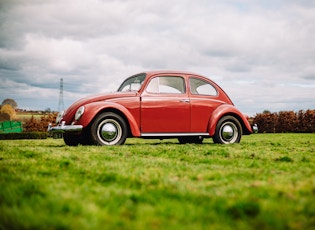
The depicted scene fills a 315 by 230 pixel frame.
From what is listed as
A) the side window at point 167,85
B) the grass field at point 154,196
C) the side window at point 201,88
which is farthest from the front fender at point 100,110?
the grass field at point 154,196

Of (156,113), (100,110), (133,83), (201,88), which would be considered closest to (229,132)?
(201,88)

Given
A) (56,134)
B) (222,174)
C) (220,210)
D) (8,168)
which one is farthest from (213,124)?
(220,210)

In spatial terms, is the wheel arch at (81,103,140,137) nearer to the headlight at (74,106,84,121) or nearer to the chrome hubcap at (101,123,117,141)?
the headlight at (74,106,84,121)

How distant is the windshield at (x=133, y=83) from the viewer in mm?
8742

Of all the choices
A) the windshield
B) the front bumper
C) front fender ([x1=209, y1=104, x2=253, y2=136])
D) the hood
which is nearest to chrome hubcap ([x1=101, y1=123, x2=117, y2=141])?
the front bumper

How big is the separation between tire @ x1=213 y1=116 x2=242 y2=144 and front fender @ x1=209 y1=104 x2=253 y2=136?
145mm

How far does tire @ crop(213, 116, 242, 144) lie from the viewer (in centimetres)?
909

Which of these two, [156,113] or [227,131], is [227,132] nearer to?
[227,131]

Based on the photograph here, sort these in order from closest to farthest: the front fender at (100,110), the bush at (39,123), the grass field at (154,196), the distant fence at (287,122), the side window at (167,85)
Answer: the grass field at (154,196), the front fender at (100,110), the side window at (167,85), the bush at (39,123), the distant fence at (287,122)

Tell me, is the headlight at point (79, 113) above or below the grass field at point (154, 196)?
above

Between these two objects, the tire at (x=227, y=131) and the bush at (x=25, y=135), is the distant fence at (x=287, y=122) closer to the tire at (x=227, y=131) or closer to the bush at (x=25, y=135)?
the bush at (x=25, y=135)

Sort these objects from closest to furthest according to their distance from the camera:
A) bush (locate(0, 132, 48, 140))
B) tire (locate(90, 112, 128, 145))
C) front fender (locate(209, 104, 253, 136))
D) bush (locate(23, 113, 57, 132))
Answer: tire (locate(90, 112, 128, 145)) → front fender (locate(209, 104, 253, 136)) → bush (locate(0, 132, 48, 140)) → bush (locate(23, 113, 57, 132))

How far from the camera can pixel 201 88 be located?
924cm

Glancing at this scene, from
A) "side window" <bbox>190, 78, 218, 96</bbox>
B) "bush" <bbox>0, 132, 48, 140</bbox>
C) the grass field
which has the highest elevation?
"side window" <bbox>190, 78, 218, 96</bbox>
